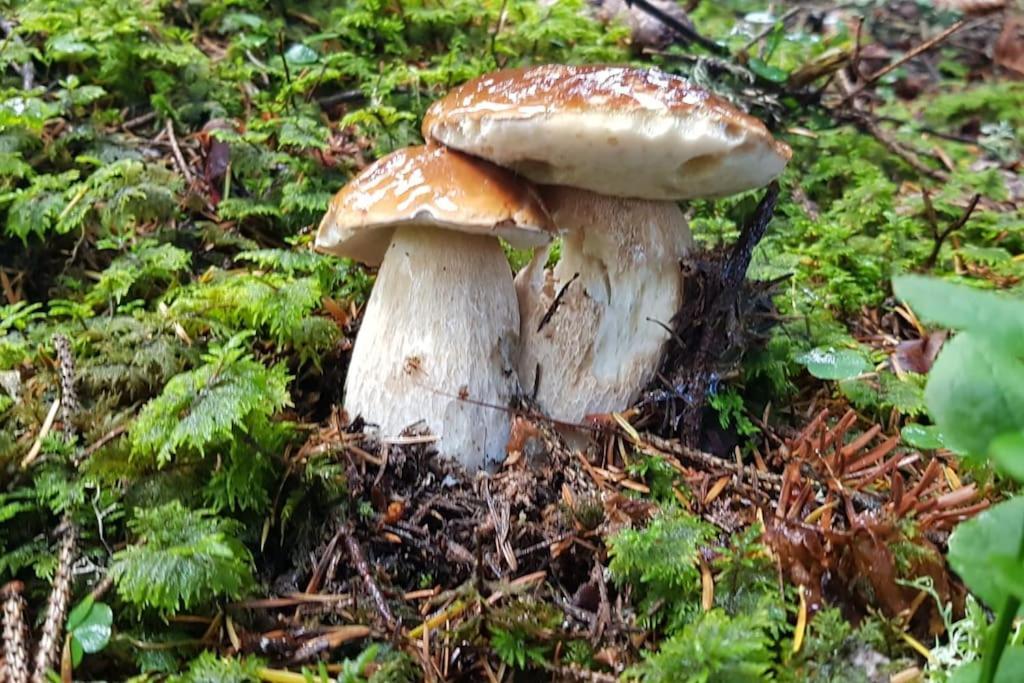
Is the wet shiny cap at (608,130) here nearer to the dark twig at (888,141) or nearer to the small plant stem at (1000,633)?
the small plant stem at (1000,633)

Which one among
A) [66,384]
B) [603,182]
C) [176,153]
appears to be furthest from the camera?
[176,153]

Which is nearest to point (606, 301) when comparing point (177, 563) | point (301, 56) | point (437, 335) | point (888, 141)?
point (437, 335)

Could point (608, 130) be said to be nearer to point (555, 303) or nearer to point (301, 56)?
point (555, 303)

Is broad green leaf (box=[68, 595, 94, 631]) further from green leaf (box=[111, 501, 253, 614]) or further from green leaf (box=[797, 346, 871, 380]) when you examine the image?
green leaf (box=[797, 346, 871, 380])

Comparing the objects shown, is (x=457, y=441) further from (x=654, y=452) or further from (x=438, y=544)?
(x=654, y=452)

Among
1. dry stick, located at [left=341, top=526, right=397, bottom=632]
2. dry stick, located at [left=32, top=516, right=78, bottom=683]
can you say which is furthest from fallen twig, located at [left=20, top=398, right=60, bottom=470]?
dry stick, located at [left=341, top=526, right=397, bottom=632]

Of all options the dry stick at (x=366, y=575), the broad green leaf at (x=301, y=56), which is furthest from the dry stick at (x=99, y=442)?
the broad green leaf at (x=301, y=56)

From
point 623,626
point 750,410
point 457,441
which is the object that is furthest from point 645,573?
point 750,410
